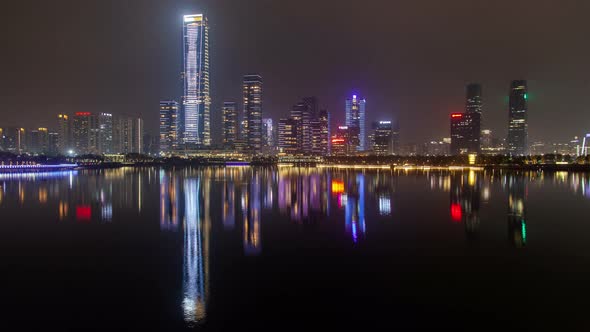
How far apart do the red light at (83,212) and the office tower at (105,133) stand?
18492cm

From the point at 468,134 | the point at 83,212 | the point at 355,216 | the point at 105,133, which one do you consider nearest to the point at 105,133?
the point at 105,133

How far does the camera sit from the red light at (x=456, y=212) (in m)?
21.2

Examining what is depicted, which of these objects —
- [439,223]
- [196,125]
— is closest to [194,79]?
[196,125]

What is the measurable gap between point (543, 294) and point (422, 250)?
4.70m

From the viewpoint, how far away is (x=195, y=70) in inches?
7446

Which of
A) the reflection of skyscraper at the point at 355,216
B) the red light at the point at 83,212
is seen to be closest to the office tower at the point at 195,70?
the reflection of skyscraper at the point at 355,216

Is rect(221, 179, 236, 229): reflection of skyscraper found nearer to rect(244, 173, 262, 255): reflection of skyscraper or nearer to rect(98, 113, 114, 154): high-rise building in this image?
rect(244, 173, 262, 255): reflection of skyscraper

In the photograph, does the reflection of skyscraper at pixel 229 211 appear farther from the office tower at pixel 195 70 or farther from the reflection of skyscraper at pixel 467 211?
the office tower at pixel 195 70

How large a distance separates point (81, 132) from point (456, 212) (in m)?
197

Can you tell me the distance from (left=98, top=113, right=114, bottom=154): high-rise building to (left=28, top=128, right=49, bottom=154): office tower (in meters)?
22.4

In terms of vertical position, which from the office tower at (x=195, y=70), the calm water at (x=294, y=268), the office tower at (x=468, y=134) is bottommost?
the calm water at (x=294, y=268)

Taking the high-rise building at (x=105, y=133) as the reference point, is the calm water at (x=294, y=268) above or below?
below

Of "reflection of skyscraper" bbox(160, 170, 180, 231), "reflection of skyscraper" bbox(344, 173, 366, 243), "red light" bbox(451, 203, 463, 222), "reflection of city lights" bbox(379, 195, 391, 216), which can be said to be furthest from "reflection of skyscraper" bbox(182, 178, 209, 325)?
"red light" bbox(451, 203, 463, 222)

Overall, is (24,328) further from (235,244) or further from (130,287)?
(235,244)
